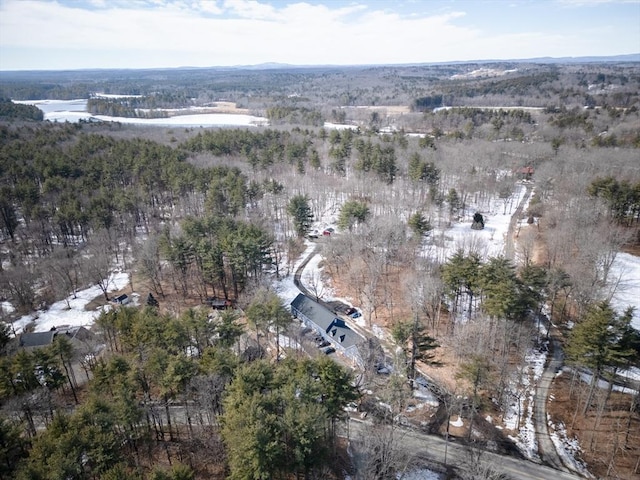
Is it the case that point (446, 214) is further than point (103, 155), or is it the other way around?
point (103, 155)

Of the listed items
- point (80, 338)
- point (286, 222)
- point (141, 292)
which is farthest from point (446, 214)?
point (80, 338)

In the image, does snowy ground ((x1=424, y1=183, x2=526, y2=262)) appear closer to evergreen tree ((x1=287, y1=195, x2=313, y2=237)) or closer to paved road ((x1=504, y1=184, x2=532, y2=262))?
paved road ((x1=504, y1=184, x2=532, y2=262))

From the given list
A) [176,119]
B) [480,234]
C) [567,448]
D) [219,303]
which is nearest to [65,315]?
[219,303]

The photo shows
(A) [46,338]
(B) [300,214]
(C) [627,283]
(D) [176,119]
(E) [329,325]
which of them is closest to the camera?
(A) [46,338]

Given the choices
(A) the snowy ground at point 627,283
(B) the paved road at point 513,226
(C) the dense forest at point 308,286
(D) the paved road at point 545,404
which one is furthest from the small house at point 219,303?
(A) the snowy ground at point 627,283

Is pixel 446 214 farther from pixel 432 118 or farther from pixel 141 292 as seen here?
pixel 432 118

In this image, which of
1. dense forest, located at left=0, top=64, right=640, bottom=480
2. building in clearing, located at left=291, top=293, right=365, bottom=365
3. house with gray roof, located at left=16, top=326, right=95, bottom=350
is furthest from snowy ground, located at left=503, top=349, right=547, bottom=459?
house with gray roof, located at left=16, top=326, right=95, bottom=350

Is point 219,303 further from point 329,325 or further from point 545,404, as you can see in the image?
point 545,404
